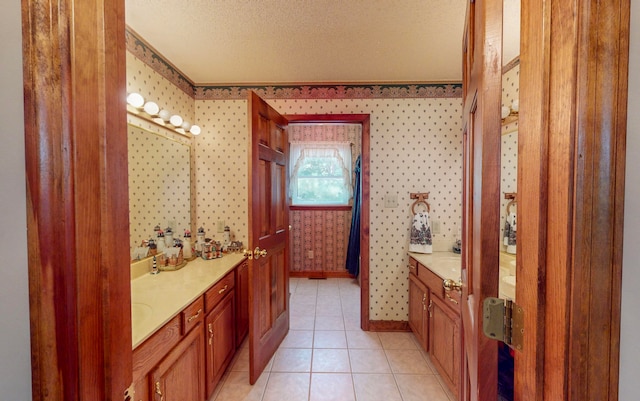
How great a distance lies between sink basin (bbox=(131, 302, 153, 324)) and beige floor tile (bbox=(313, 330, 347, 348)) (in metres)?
1.51

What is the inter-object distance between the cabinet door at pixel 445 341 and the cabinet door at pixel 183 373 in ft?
5.18

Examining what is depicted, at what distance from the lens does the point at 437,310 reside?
6.26 ft

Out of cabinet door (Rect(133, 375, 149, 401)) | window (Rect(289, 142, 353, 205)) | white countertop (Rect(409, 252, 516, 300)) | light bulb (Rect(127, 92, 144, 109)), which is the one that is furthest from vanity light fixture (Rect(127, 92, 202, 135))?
white countertop (Rect(409, 252, 516, 300))

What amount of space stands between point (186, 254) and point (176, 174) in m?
0.75

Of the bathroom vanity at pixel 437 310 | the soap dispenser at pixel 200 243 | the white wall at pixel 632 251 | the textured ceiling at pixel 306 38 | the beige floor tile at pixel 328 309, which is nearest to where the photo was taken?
the white wall at pixel 632 251

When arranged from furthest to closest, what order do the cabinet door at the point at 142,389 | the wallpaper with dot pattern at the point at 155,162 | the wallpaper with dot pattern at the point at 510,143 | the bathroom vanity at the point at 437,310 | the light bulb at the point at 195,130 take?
1. the light bulb at the point at 195,130
2. the wallpaper with dot pattern at the point at 155,162
3. the bathroom vanity at the point at 437,310
4. the cabinet door at the point at 142,389
5. the wallpaper with dot pattern at the point at 510,143

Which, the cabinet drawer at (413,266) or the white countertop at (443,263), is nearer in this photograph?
the white countertop at (443,263)

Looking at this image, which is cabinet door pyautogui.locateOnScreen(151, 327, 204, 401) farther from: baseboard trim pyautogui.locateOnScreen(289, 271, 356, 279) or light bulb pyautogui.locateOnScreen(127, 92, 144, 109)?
baseboard trim pyautogui.locateOnScreen(289, 271, 356, 279)

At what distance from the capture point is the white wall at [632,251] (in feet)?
1.29

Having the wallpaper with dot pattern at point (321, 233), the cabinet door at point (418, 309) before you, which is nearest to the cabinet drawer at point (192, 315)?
the cabinet door at point (418, 309)

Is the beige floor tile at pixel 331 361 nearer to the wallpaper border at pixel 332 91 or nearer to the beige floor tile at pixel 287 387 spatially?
the beige floor tile at pixel 287 387

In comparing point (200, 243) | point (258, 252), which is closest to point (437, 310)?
point (258, 252)

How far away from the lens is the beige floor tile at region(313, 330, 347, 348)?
2.30 meters

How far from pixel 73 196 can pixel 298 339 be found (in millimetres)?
2371
